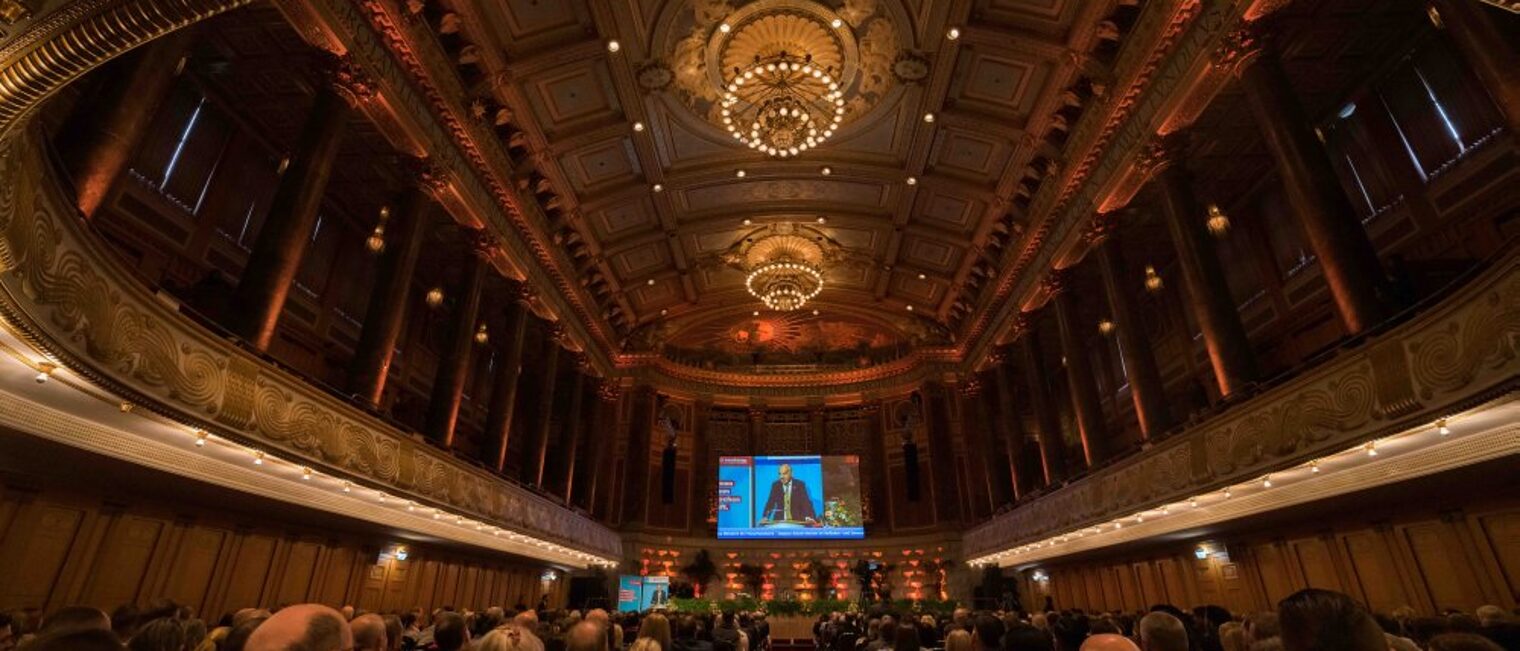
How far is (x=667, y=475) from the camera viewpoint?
24422mm

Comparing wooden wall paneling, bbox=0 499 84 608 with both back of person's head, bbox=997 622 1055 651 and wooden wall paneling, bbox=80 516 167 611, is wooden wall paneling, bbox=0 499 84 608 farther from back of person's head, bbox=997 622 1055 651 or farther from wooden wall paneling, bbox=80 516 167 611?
back of person's head, bbox=997 622 1055 651

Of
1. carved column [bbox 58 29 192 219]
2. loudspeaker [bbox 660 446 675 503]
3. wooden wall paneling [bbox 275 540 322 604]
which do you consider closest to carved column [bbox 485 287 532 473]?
wooden wall paneling [bbox 275 540 322 604]

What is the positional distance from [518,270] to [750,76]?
295 inches

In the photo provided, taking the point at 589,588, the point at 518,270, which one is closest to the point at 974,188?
the point at 518,270

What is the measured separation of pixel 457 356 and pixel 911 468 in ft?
52.8

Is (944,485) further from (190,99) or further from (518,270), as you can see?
(190,99)

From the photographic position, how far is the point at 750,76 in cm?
1417

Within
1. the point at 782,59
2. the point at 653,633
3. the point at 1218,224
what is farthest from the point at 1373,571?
the point at 782,59

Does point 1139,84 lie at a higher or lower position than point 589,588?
higher

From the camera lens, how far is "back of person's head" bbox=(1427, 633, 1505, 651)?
2863mm

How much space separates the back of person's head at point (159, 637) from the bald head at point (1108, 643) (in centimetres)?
386

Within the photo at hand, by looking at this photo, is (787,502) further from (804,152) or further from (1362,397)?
(1362,397)

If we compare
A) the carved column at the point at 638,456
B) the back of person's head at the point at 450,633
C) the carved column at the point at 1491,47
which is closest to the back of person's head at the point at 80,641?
the back of person's head at the point at 450,633

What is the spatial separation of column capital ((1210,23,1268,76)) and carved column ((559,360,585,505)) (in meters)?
17.8
